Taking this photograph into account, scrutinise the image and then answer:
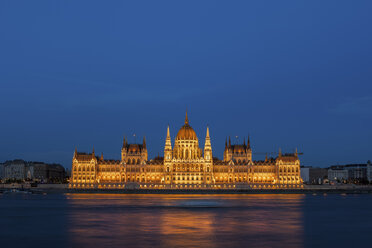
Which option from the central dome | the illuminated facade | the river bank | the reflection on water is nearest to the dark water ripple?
the reflection on water

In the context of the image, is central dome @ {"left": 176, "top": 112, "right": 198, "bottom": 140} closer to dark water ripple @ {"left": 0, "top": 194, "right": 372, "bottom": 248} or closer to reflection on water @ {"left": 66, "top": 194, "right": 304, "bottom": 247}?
dark water ripple @ {"left": 0, "top": 194, "right": 372, "bottom": 248}

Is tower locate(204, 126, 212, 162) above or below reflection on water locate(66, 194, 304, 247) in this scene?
above

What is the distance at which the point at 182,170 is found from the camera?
614 feet

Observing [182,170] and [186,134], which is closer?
[182,170]

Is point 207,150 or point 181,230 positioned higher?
point 207,150

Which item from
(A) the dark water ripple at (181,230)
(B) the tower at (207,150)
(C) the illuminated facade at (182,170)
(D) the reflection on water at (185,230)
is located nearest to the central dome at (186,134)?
(C) the illuminated facade at (182,170)

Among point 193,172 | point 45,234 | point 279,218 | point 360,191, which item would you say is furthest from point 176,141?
point 45,234

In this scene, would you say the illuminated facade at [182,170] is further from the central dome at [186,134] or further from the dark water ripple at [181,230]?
the dark water ripple at [181,230]

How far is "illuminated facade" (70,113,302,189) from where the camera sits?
183875 mm

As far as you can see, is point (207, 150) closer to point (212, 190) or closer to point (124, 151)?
point (124, 151)

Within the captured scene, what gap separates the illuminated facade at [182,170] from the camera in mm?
183875

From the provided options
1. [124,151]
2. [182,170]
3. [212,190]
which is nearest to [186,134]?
[182,170]

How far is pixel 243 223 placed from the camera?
174ft

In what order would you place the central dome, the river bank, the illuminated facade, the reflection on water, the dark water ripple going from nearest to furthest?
the reflection on water, the dark water ripple, the river bank, the illuminated facade, the central dome
